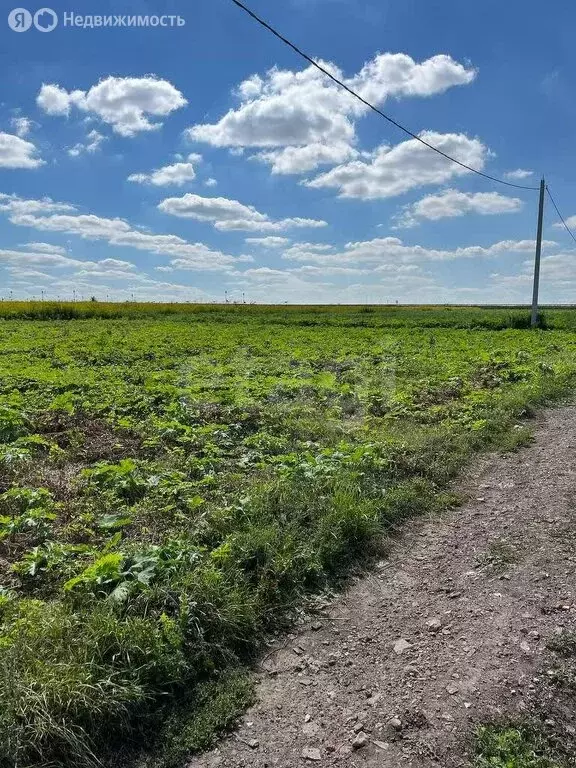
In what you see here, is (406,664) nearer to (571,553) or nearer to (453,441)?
(571,553)

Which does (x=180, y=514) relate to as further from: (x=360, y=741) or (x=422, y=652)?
(x=360, y=741)

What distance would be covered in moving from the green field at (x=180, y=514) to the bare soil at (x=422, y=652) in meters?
0.29

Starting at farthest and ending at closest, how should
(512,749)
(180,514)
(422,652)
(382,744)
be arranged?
(180,514), (422,652), (382,744), (512,749)

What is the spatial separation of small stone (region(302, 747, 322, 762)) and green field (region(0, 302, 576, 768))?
1.67ft

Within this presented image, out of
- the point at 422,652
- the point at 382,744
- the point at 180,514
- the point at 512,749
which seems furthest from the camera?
the point at 180,514

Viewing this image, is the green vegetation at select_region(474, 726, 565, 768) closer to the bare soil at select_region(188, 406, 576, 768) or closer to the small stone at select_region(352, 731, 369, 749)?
the bare soil at select_region(188, 406, 576, 768)

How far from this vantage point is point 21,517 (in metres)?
4.92

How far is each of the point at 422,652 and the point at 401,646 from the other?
15cm

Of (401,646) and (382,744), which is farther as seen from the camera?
(401,646)

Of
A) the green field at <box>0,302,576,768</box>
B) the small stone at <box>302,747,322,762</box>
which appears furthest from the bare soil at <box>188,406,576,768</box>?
the green field at <box>0,302,576,768</box>

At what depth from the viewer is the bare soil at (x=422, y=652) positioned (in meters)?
2.86

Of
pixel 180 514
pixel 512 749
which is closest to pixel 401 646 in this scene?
pixel 512 749

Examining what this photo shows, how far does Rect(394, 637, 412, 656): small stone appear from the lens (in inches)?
141

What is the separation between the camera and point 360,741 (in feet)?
9.37
